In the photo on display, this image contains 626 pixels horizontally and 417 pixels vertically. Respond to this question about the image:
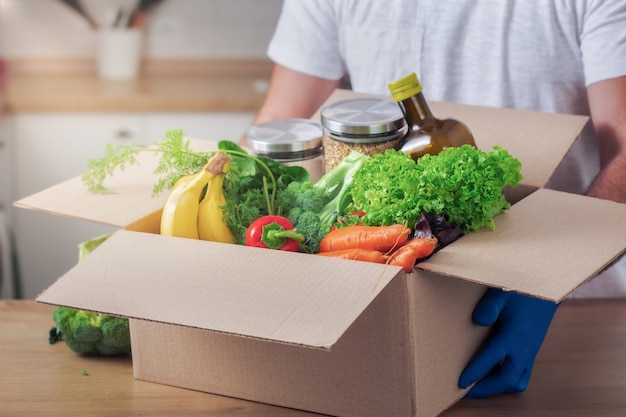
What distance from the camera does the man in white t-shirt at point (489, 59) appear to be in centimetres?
173

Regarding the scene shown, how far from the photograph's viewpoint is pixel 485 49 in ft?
6.23

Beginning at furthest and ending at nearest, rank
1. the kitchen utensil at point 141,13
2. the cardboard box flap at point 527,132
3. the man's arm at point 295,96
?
the kitchen utensil at point 141,13, the man's arm at point 295,96, the cardboard box flap at point 527,132

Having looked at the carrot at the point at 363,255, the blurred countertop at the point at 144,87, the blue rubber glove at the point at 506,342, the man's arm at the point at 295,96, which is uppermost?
the carrot at the point at 363,255

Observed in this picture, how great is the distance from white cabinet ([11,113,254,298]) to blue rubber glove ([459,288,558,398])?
75.4 inches

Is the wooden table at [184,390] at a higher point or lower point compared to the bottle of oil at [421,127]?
lower

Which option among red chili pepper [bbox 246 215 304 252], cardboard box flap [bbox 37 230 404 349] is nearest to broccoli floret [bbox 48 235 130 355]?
cardboard box flap [bbox 37 230 404 349]

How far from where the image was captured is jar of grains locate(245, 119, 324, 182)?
1462 millimetres

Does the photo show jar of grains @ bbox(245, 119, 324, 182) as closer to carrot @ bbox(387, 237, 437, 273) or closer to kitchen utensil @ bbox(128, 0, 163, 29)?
carrot @ bbox(387, 237, 437, 273)

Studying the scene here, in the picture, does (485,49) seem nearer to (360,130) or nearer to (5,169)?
(360,130)

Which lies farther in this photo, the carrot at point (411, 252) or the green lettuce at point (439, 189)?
the green lettuce at point (439, 189)

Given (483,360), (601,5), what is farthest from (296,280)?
(601,5)

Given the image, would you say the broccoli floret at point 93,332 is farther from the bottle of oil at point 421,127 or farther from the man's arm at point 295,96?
the man's arm at point 295,96

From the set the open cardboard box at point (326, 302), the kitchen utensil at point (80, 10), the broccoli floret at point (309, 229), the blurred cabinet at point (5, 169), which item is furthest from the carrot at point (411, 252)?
the kitchen utensil at point (80, 10)

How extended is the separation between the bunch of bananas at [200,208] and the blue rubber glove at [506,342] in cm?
37
